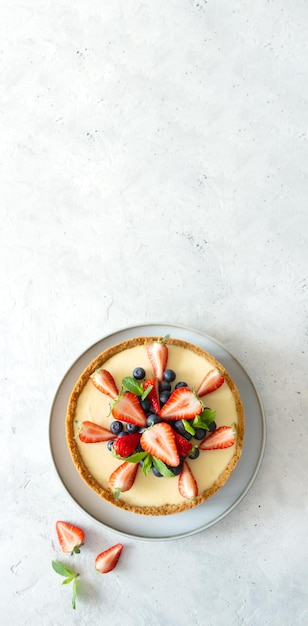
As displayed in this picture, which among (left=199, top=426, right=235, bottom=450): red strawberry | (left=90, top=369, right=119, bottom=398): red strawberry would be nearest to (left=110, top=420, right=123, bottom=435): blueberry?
(left=90, top=369, right=119, bottom=398): red strawberry

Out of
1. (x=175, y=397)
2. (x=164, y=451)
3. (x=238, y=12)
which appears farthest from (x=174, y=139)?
(x=164, y=451)

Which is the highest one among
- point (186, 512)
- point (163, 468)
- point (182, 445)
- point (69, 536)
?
point (182, 445)

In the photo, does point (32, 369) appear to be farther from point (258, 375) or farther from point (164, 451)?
point (258, 375)

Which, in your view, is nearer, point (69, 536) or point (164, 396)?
point (164, 396)

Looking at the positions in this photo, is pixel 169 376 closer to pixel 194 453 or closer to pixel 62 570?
pixel 194 453

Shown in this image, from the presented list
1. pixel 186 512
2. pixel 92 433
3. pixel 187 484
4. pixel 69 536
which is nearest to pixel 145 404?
pixel 92 433

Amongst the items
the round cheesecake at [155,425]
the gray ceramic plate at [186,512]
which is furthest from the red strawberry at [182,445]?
the gray ceramic plate at [186,512]

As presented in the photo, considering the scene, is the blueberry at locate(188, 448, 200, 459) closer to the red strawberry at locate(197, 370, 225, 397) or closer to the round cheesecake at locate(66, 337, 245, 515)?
the round cheesecake at locate(66, 337, 245, 515)
